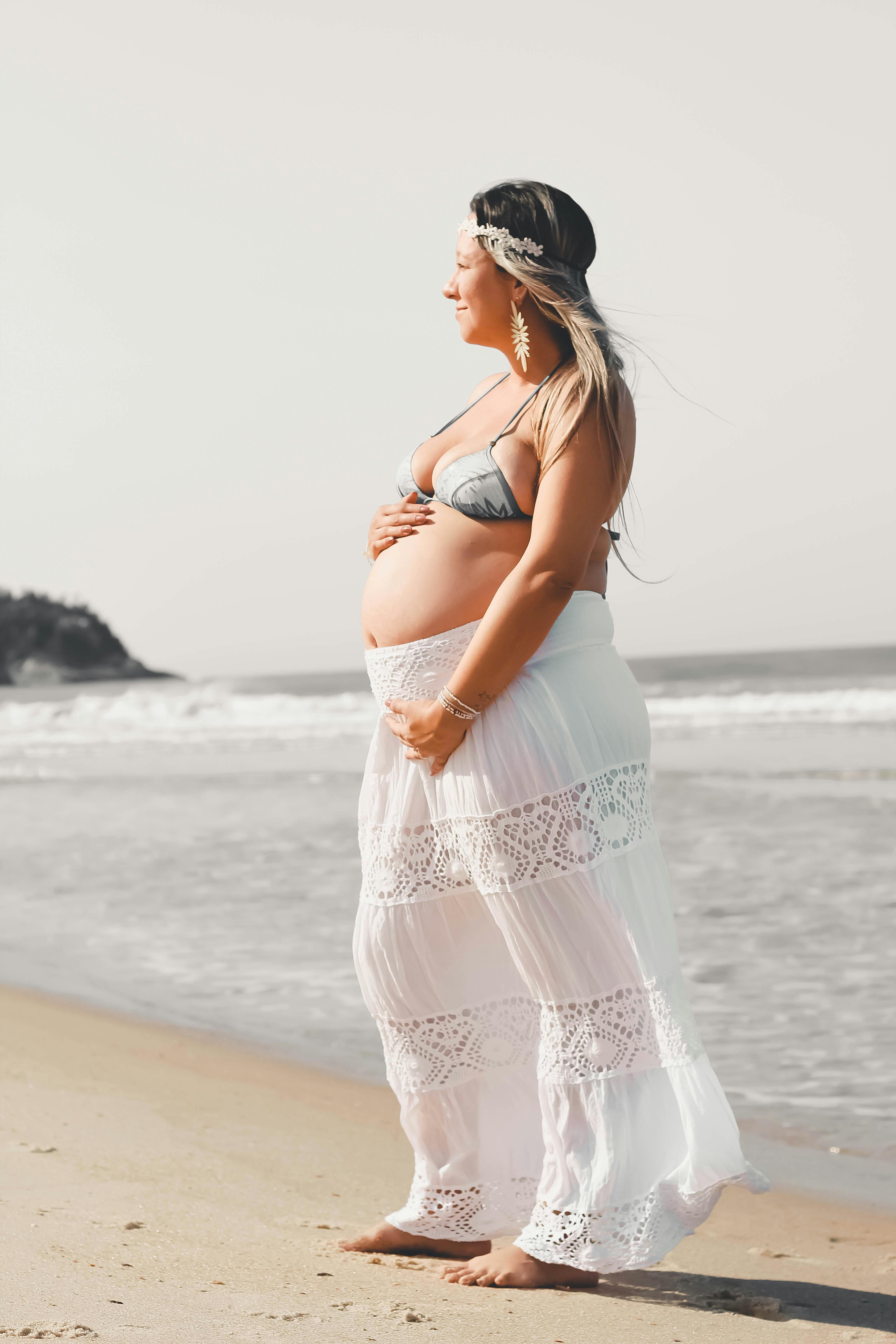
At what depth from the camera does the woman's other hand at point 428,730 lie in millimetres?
2014

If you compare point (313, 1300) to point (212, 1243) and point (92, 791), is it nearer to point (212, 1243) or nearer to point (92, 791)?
point (212, 1243)

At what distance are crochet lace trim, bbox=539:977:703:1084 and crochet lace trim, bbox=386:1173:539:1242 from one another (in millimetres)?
312

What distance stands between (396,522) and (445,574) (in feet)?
0.65

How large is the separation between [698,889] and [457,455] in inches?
152

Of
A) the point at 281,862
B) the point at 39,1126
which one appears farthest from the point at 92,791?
the point at 39,1126

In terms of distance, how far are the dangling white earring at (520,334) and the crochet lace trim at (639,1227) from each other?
1.43 metres

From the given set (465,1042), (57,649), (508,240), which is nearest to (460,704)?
(465,1042)

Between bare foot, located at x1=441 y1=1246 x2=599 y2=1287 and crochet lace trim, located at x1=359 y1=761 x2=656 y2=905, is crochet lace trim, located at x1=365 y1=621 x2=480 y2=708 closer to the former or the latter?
crochet lace trim, located at x1=359 y1=761 x2=656 y2=905

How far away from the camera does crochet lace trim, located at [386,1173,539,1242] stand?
2154mm

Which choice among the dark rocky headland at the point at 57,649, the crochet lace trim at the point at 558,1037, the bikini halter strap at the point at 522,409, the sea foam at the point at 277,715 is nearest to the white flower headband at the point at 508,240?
the bikini halter strap at the point at 522,409

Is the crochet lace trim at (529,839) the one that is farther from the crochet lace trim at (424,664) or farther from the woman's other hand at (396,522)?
the woman's other hand at (396,522)

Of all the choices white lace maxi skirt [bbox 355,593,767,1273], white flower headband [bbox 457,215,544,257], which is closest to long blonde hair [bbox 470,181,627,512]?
white flower headband [bbox 457,215,544,257]

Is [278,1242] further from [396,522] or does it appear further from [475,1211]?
[396,522]

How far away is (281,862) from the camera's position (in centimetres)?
638
